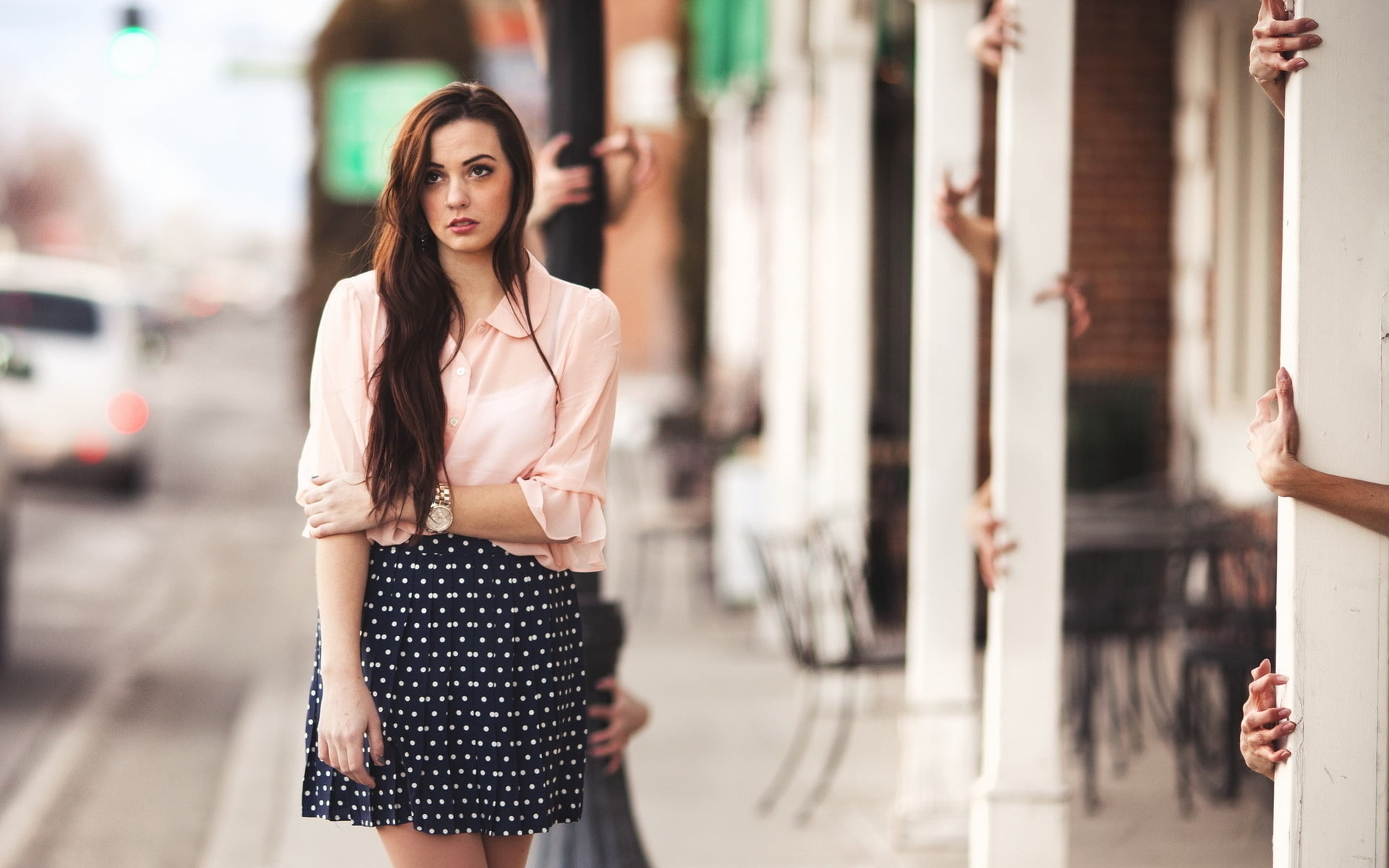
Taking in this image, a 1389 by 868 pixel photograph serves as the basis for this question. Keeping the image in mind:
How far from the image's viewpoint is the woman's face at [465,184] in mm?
2770

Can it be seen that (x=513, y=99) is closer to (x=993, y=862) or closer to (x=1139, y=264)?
(x=1139, y=264)

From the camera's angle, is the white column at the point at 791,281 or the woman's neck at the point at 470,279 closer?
the woman's neck at the point at 470,279

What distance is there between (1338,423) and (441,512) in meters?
1.60

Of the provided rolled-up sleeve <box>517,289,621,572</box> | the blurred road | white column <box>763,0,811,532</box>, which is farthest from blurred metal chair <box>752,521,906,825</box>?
rolled-up sleeve <box>517,289,621,572</box>

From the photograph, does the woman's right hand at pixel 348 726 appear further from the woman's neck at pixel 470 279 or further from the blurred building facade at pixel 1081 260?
the blurred building facade at pixel 1081 260

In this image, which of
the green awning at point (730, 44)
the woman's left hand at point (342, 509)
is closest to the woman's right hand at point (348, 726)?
the woman's left hand at point (342, 509)

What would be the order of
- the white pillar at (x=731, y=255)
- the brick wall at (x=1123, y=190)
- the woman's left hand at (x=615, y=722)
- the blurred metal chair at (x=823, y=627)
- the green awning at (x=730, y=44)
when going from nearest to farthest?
the woman's left hand at (x=615, y=722) < the blurred metal chair at (x=823, y=627) < the brick wall at (x=1123, y=190) < the green awning at (x=730, y=44) < the white pillar at (x=731, y=255)

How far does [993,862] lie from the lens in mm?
4391

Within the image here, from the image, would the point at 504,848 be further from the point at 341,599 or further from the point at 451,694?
the point at 341,599

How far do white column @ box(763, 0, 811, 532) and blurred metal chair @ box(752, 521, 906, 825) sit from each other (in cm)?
31

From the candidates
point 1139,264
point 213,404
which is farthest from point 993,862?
point 213,404

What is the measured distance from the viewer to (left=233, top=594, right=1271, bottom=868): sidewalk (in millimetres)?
5598

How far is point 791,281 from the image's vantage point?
31.7 feet

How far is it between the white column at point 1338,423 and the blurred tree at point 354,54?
55.3 ft
